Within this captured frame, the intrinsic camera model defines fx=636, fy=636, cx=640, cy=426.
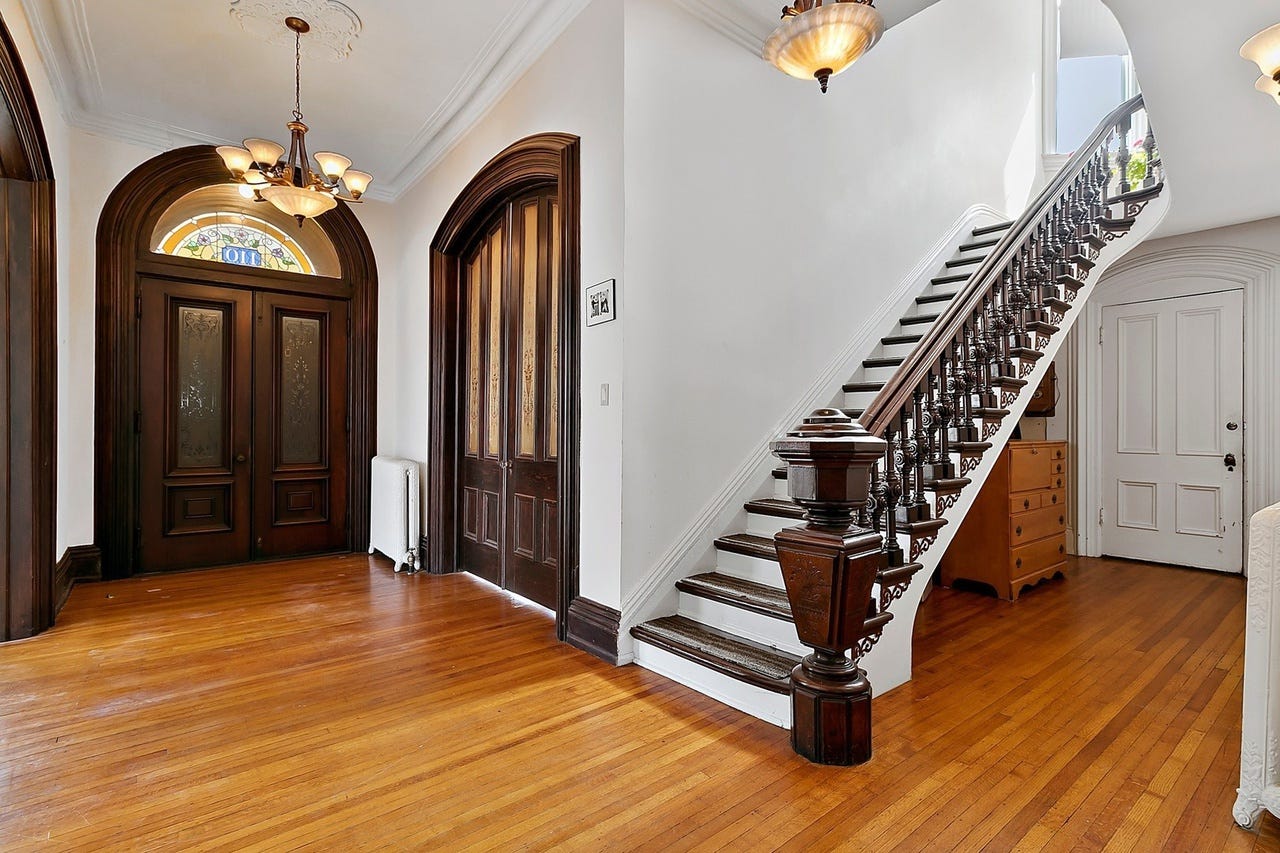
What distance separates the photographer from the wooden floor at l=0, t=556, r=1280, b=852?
5.78 ft

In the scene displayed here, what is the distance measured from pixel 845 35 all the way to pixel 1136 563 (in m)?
5.01

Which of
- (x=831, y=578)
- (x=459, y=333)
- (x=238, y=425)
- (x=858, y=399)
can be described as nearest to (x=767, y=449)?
(x=858, y=399)

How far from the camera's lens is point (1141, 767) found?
2.07 metres

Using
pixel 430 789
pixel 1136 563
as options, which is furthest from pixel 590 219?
pixel 1136 563

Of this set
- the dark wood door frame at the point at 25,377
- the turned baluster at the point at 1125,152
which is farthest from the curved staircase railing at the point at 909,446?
the dark wood door frame at the point at 25,377

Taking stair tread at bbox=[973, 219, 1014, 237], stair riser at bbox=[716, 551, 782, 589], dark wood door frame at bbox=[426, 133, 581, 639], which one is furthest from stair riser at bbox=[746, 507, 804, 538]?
stair tread at bbox=[973, 219, 1014, 237]

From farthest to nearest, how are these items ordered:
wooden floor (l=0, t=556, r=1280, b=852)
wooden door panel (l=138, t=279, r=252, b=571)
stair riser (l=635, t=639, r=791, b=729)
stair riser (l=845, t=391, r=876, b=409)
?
wooden door panel (l=138, t=279, r=252, b=571) < stair riser (l=845, t=391, r=876, b=409) < stair riser (l=635, t=639, r=791, b=729) < wooden floor (l=0, t=556, r=1280, b=852)

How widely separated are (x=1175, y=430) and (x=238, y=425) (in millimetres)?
7545

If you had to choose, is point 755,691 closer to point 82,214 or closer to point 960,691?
point 960,691

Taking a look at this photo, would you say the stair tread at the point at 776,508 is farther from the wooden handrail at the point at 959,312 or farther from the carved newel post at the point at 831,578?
the carved newel post at the point at 831,578

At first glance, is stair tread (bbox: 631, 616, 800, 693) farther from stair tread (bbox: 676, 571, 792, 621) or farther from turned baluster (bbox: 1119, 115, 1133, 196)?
turned baluster (bbox: 1119, 115, 1133, 196)

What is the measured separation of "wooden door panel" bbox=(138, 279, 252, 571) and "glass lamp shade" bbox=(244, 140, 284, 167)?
193cm

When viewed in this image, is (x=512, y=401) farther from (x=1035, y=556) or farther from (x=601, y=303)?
(x=1035, y=556)

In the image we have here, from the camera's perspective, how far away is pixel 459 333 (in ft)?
16.0
